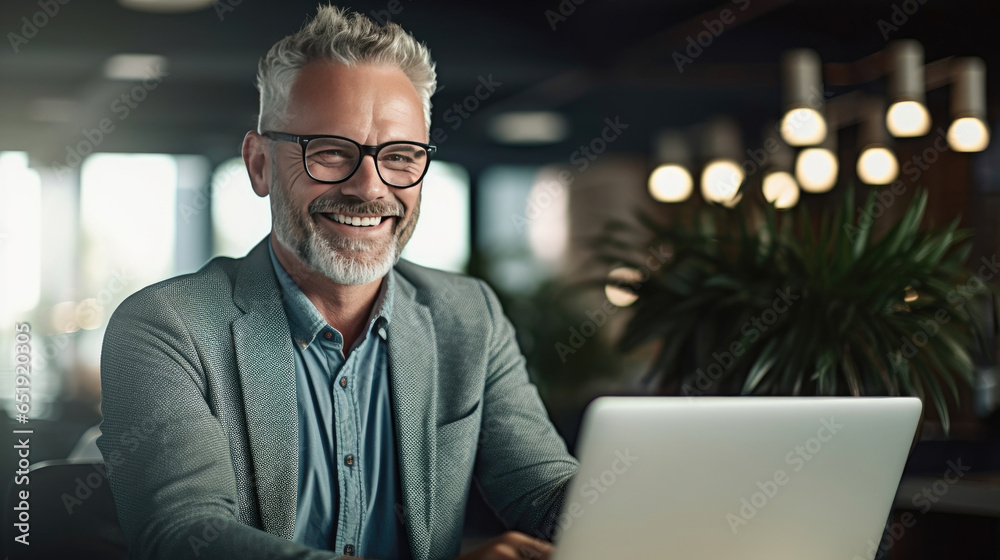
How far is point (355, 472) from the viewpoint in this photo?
1730 millimetres

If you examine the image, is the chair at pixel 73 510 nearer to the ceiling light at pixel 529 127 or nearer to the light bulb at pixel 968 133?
the light bulb at pixel 968 133

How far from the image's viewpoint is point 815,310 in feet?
8.83

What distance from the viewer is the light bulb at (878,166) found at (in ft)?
12.8

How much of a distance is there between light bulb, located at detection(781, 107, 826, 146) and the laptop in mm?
2853

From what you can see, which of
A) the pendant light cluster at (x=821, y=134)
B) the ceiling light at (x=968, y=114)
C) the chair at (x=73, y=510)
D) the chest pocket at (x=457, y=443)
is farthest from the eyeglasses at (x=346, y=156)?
the ceiling light at (x=968, y=114)

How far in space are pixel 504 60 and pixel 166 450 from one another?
4.28m

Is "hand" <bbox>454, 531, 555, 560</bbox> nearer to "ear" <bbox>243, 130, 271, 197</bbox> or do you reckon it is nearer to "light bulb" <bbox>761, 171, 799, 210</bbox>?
"ear" <bbox>243, 130, 271, 197</bbox>

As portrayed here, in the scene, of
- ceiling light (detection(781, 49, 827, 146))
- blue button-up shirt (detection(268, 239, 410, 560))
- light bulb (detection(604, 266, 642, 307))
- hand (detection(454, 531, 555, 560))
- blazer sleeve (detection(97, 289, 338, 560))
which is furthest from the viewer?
ceiling light (detection(781, 49, 827, 146))

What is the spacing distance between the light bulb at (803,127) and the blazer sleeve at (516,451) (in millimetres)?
2296

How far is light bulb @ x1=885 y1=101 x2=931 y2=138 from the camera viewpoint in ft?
11.5

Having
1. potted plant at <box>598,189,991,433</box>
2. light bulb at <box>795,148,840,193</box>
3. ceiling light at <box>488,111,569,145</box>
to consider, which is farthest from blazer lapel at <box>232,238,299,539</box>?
ceiling light at <box>488,111,569,145</box>

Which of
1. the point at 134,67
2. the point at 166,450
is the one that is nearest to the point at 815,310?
the point at 166,450

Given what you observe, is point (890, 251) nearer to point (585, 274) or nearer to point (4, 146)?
point (585, 274)

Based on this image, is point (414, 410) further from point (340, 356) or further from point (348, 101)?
point (348, 101)
